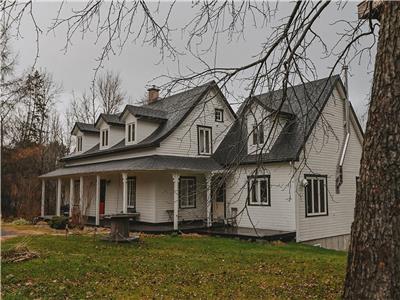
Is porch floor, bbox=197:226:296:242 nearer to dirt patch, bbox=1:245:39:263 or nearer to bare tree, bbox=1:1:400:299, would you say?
dirt patch, bbox=1:245:39:263

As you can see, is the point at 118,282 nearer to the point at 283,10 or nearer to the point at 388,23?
the point at 283,10

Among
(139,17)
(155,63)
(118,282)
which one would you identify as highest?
(139,17)

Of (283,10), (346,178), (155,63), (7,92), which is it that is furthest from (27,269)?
(7,92)

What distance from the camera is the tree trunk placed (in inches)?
148

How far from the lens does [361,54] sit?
6.16m

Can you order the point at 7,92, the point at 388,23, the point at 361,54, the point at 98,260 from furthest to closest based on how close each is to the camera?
the point at 7,92, the point at 98,260, the point at 361,54, the point at 388,23

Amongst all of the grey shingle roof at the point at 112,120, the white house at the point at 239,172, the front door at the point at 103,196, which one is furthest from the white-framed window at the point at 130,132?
the front door at the point at 103,196

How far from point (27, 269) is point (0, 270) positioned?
0.50 meters

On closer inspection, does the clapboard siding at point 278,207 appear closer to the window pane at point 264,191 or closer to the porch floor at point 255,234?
the window pane at point 264,191

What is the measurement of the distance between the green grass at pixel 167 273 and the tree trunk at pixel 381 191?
2.67m

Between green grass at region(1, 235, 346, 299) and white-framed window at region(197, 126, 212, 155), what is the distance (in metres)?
8.29

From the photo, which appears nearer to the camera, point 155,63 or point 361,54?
point 155,63

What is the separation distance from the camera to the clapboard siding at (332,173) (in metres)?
15.5

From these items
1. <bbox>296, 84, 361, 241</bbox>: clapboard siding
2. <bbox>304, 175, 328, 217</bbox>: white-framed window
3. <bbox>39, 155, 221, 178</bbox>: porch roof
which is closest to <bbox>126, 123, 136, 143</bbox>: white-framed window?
<bbox>39, 155, 221, 178</bbox>: porch roof
